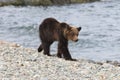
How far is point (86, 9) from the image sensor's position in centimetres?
3628

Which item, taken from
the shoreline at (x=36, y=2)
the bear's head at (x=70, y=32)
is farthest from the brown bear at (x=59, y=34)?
the shoreline at (x=36, y=2)

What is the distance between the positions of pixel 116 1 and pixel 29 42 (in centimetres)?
2342

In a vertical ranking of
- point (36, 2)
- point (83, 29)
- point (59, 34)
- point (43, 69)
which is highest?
point (59, 34)

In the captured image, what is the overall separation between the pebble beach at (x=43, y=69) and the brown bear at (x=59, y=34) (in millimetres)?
854

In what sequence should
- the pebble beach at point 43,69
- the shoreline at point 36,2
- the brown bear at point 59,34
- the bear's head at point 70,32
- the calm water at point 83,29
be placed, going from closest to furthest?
the pebble beach at point 43,69 → the bear's head at point 70,32 → the brown bear at point 59,34 → the calm water at point 83,29 → the shoreline at point 36,2

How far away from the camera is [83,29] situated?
25250 mm

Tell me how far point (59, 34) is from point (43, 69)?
2371 millimetres

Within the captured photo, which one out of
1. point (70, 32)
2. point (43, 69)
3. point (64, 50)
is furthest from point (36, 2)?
point (43, 69)

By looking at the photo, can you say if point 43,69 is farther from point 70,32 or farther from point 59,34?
point 59,34

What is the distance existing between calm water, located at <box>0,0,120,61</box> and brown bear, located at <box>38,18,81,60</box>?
3486 mm

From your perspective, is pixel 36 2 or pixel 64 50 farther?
pixel 36 2

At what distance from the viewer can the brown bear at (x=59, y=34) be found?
1130cm

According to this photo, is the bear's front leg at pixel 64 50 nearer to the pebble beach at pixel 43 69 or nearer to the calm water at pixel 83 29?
the pebble beach at pixel 43 69

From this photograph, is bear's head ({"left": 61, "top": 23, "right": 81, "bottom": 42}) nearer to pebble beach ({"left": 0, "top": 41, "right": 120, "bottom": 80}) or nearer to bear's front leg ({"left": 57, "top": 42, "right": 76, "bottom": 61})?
bear's front leg ({"left": 57, "top": 42, "right": 76, "bottom": 61})
